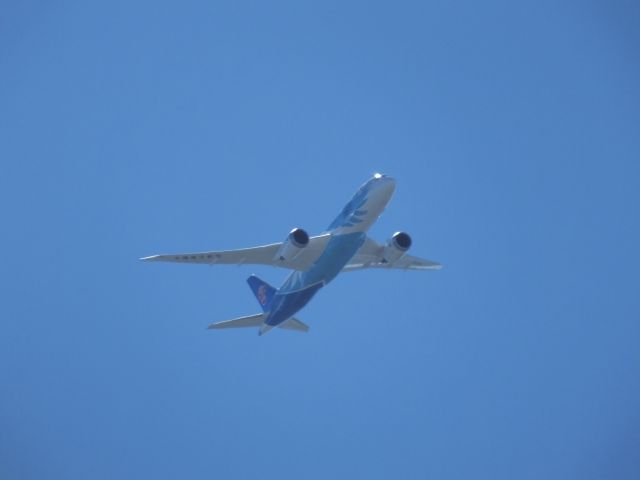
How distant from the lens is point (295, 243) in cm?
3381

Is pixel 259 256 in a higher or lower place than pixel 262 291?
higher

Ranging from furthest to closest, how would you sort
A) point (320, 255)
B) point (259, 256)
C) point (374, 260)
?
point (374, 260) < point (259, 256) < point (320, 255)

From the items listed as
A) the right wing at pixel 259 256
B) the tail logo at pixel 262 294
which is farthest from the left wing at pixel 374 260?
the tail logo at pixel 262 294

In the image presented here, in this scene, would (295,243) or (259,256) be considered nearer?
(295,243)

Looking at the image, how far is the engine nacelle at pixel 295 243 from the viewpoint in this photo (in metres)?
33.8

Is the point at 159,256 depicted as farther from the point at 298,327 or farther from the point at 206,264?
the point at 298,327

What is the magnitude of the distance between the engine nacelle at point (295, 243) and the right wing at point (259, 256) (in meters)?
0.35

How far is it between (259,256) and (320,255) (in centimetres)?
301

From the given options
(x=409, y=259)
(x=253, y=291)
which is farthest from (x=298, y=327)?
(x=409, y=259)

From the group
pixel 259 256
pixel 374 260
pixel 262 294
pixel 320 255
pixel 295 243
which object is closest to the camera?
pixel 295 243

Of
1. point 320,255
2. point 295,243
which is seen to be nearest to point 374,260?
point 320,255

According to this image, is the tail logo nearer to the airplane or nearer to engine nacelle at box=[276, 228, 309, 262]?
the airplane

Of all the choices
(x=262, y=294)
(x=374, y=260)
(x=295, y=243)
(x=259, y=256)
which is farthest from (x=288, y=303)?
(x=262, y=294)

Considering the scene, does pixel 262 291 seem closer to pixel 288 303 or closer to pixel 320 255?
pixel 288 303
